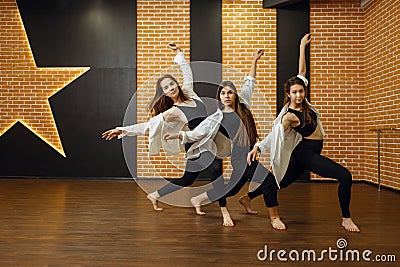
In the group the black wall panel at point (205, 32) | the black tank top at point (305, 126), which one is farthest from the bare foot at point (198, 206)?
the black wall panel at point (205, 32)

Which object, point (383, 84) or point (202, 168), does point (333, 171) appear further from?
point (383, 84)

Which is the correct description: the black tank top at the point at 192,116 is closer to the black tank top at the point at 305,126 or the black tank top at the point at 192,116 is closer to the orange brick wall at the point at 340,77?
the black tank top at the point at 305,126

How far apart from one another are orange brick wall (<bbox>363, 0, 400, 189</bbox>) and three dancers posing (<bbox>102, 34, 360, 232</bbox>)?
2.34 meters

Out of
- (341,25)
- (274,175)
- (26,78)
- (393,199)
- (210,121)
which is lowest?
(393,199)

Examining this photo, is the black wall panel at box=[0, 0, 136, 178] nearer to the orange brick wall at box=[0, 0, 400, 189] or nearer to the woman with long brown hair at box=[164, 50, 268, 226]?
the orange brick wall at box=[0, 0, 400, 189]

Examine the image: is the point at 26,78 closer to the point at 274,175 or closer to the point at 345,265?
the point at 274,175

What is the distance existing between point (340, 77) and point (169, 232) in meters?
4.34

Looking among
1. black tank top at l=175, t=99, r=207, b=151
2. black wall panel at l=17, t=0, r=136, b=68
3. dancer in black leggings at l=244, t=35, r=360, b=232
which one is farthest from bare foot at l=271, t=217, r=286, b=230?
black wall panel at l=17, t=0, r=136, b=68

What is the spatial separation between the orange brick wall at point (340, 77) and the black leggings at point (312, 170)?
132 inches

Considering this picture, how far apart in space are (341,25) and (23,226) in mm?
5073

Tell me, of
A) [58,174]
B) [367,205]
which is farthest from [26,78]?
[367,205]

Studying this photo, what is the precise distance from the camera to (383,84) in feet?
20.1

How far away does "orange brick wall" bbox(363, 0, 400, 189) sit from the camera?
226 inches

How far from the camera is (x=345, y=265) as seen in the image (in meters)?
2.59
